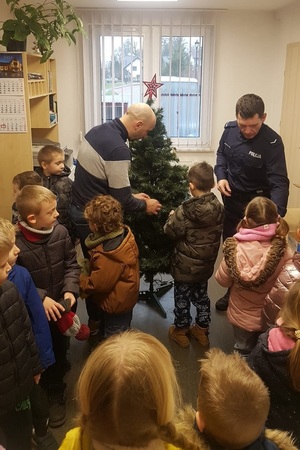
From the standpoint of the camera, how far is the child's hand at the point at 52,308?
2.11 meters

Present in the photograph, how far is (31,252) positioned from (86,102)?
3951 millimetres

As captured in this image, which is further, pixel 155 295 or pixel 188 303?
pixel 155 295

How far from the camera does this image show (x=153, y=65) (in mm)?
5551

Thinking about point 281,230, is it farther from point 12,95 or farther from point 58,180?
point 12,95

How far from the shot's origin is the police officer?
296 cm

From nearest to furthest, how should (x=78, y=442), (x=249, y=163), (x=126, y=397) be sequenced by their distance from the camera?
(x=126, y=397)
(x=78, y=442)
(x=249, y=163)

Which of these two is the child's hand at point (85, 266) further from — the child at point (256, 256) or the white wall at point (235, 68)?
the white wall at point (235, 68)

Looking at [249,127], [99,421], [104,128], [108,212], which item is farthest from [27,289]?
[249,127]

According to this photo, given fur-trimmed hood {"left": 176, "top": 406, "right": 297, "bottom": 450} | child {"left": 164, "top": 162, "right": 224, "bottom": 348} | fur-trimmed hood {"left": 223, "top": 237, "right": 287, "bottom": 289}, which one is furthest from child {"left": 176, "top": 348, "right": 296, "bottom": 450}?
child {"left": 164, "top": 162, "right": 224, "bottom": 348}

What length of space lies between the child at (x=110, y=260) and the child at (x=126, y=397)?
57.5 inches

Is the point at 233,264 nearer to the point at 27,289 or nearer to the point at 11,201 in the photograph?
the point at 27,289

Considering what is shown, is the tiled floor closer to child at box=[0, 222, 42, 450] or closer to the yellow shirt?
child at box=[0, 222, 42, 450]

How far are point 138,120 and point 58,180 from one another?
721mm

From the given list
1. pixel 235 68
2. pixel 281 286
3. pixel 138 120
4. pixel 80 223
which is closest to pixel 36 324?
pixel 80 223
